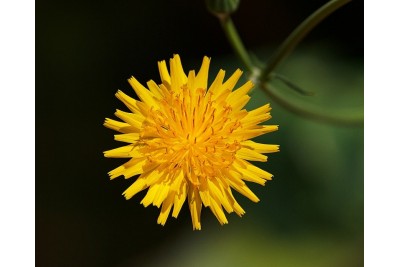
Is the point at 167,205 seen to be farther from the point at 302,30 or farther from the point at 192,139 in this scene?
the point at 302,30

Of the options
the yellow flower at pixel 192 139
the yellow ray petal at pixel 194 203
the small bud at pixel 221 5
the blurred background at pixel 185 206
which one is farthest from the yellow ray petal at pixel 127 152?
the blurred background at pixel 185 206

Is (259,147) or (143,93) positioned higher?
(143,93)

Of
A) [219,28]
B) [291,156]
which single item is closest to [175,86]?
[291,156]

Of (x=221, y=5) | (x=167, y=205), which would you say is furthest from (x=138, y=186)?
(x=221, y=5)

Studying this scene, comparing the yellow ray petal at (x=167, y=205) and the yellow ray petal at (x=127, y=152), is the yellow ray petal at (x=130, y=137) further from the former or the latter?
the yellow ray petal at (x=167, y=205)

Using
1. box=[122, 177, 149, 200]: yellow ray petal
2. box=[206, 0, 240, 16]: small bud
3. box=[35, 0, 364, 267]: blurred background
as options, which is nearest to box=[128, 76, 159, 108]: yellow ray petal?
box=[122, 177, 149, 200]: yellow ray petal

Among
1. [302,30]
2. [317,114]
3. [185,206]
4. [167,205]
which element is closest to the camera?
[167,205]

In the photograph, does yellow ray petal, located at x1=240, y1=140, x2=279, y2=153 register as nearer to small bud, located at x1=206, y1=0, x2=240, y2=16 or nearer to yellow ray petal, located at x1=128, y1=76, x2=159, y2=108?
yellow ray petal, located at x1=128, y1=76, x2=159, y2=108
